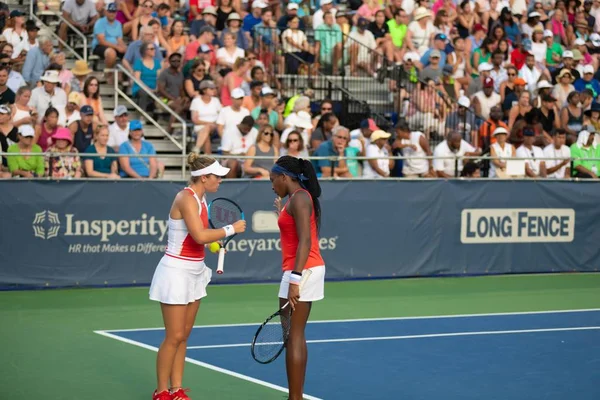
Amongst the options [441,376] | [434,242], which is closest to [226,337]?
[441,376]

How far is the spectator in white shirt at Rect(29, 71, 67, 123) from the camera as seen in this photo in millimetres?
16000

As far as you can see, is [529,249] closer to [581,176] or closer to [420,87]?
[581,176]

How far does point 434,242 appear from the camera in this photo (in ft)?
53.6

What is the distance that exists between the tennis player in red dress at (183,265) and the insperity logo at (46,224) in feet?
21.1

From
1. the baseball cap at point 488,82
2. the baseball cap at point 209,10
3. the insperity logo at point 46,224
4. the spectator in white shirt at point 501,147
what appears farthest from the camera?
the baseball cap at point 488,82

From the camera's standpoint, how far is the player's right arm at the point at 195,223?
25.9ft

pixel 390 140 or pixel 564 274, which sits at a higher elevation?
pixel 390 140

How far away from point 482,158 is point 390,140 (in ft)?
9.79

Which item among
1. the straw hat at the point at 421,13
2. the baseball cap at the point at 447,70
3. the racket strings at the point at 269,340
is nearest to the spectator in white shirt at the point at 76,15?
the straw hat at the point at 421,13

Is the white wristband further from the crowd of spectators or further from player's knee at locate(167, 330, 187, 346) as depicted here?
the crowd of spectators

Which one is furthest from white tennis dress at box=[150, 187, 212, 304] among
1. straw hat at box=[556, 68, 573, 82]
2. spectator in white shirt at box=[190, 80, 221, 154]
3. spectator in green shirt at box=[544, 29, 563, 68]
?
spectator in green shirt at box=[544, 29, 563, 68]

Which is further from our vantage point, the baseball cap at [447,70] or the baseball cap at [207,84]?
the baseball cap at [447,70]

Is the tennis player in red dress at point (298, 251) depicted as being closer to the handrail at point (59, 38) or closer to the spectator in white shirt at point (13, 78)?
the spectator in white shirt at point (13, 78)

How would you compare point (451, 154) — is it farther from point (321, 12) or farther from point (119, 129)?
point (119, 129)
